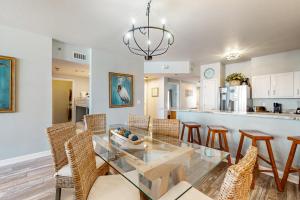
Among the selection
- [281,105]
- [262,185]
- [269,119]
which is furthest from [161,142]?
[281,105]

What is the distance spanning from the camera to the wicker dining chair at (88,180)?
1128mm

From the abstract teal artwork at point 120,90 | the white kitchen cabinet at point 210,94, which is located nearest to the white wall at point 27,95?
the abstract teal artwork at point 120,90

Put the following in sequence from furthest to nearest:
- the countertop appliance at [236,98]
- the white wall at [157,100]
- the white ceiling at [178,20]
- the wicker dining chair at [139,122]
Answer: the white wall at [157,100]
the countertop appliance at [236,98]
the wicker dining chair at [139,122]
the white ceiling at [178,20]

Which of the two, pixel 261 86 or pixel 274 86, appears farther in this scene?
pixel 261 86

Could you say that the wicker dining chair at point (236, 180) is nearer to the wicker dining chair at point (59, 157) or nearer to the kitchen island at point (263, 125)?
the wicker dining chair at point (59, 157)

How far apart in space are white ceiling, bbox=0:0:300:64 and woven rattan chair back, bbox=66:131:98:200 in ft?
5.93

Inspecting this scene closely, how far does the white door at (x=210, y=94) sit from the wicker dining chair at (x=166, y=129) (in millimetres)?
3333

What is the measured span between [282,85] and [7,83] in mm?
6146

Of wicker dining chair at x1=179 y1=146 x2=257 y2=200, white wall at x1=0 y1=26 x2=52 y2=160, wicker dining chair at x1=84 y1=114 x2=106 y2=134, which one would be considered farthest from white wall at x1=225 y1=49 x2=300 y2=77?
white wall at x1=0 y1=26 x2=52 y2=160

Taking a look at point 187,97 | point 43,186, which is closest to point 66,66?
point 43,186

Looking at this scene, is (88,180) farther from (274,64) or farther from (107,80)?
(274,64)

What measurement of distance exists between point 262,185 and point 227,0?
2.58 meters

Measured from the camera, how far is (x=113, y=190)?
1290 mm

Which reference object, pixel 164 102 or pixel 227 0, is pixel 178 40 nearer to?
pixel 227 0
